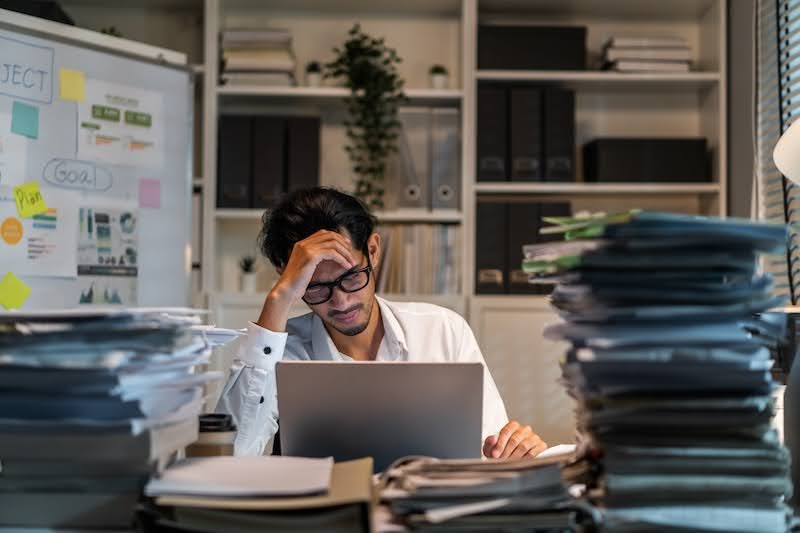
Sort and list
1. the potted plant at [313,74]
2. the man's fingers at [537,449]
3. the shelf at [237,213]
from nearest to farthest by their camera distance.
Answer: the man's fingers at [537,449] → the shelf at [237,213] → the potted plant at [313,74]

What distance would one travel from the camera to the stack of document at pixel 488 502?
2.74 feet

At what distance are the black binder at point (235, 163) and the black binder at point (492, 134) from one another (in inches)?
33.6

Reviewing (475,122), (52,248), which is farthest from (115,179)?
(475,122)

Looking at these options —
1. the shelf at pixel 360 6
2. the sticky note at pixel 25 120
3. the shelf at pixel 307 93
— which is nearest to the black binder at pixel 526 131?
the shelf at pixel 307 93

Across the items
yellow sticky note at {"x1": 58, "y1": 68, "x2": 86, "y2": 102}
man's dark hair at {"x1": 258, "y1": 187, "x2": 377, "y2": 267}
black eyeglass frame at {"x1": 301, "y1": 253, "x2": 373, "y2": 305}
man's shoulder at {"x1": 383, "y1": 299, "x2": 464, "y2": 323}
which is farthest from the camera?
yellow sticky note at {"x1": 58, "y1": 68, "x2": 86, "y2": 102}

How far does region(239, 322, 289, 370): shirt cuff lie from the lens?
1.67 metres

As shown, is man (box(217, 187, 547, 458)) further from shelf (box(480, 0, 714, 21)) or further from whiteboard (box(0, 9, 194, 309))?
shelf (box(480, 0, 714, 21))

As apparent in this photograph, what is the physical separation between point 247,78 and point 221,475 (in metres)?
2.49

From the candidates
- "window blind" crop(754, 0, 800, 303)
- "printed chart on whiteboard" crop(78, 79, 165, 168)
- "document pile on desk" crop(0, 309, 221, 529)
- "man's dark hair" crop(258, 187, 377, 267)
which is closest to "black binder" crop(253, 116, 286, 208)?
"printed chart on whiteboard" crop(78, 79, 165, 168)

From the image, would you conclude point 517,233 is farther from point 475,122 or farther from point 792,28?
point 792,28

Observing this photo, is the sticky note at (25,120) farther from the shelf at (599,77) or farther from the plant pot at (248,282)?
the shelf at (599,77)

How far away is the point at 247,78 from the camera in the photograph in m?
3.19

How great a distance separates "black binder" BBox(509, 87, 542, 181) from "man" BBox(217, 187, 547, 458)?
1095 mm

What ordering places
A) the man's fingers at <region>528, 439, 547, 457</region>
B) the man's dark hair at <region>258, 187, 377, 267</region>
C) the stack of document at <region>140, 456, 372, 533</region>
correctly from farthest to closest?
1. the man's dark hair at <region>258, 187, 377, 267</region>
2. the man's fingers at <region>528, 439, 547, 457</region>
3. the stack of document at <region>140, 456, 372, 533</region>
